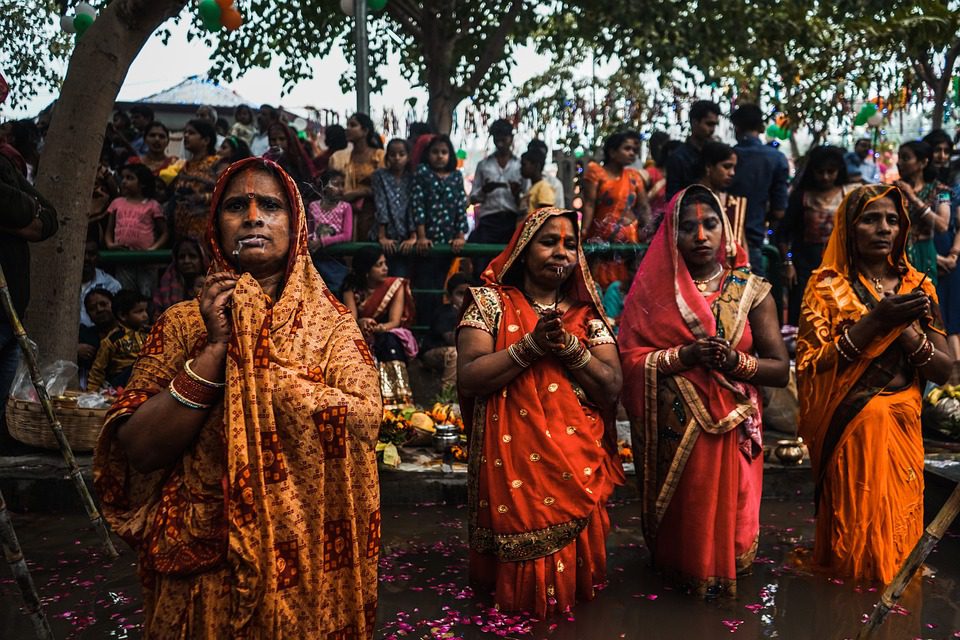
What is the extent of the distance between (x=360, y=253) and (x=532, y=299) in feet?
13.3

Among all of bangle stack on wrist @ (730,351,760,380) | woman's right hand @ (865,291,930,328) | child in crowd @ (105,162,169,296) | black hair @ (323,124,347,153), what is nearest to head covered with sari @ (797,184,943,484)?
woman's right hand @ (865,291,930,328)

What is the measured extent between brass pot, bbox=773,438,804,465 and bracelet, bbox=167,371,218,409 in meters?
4.71

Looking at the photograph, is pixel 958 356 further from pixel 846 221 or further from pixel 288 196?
pixel 288 196

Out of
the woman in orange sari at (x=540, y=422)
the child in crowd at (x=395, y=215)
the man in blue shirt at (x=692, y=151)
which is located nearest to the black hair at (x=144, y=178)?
the child in crowd at (x=395, y=215)

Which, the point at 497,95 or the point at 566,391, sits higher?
the point at 497,95

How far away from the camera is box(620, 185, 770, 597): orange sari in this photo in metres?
4.21

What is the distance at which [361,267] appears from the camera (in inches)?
316

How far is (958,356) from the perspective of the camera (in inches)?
334

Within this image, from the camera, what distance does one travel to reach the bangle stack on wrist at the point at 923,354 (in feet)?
14.5

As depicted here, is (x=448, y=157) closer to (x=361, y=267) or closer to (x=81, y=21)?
(x=361, y=267)

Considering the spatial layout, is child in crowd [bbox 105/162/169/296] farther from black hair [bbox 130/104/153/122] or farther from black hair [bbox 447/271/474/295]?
black hair [bbox 130/104/153/122]

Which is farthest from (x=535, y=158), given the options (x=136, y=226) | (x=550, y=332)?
(x=550, y=332)

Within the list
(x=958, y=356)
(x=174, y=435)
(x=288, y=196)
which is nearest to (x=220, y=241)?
(x=288, y=196)

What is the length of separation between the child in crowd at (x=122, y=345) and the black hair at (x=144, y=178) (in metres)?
1.73
